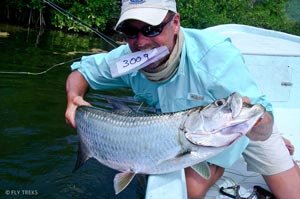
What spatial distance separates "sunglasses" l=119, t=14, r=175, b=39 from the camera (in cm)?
264

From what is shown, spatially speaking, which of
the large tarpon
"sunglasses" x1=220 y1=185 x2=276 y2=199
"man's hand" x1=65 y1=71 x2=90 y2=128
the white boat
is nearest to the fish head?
the large tarpon

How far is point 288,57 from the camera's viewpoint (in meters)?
4.62

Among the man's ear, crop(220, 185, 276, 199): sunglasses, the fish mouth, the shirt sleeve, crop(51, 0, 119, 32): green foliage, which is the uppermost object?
the man's ear

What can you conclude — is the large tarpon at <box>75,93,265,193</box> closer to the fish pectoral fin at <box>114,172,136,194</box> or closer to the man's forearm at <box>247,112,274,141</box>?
the fish pectoral fin at <box>114,172,136,194</box>

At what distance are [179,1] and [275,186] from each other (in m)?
17.6

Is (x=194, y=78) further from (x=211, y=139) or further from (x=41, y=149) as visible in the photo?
(x=41, y=149)

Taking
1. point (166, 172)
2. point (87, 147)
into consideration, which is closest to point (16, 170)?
point (87, 147)

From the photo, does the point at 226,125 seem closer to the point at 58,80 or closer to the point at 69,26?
the point at 58,80

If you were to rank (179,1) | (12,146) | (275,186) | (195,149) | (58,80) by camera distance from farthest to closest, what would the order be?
(179,1), (58,80), (12,146), (275,186), (195,149)

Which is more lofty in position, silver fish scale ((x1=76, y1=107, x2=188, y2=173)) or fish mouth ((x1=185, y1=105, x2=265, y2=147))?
fish mouth ((x1=185, y1=105, x2=265, y2=147))

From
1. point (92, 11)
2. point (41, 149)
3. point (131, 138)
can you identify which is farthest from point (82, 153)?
point (92, 11)

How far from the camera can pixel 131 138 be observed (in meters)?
2.55

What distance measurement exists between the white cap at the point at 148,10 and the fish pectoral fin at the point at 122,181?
104 centimetres

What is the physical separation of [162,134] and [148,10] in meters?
0.85
